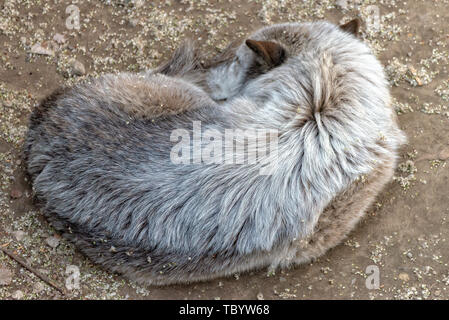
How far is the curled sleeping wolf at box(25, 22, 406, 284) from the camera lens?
13.8 ft

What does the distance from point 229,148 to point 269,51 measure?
112cm

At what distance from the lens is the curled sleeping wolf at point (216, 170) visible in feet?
13.8

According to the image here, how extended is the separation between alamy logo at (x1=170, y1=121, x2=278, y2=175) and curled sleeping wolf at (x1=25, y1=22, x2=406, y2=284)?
39 mm

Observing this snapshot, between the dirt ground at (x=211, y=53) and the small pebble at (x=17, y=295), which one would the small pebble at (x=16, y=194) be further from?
the small pebble at (x=17, y=295)

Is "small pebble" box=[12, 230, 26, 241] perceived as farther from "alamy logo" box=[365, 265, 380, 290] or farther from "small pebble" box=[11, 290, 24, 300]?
"alamy logo" box=[365, 265, 380, 290]

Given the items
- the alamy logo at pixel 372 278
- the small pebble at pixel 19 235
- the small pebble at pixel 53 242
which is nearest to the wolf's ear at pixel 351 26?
the alamy logo at pixel 372 278

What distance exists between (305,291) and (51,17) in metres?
4.27

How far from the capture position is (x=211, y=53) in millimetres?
5969

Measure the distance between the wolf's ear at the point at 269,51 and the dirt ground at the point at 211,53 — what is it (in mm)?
1171

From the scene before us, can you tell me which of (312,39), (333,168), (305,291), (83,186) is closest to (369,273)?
(305,291)

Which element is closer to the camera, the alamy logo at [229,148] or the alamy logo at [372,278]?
the alamy logo at [229,148]

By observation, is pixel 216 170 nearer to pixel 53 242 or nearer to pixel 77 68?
pixel 53 242

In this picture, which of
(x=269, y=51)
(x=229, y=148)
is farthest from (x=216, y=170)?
(x=269, y=51)

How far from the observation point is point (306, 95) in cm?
457
